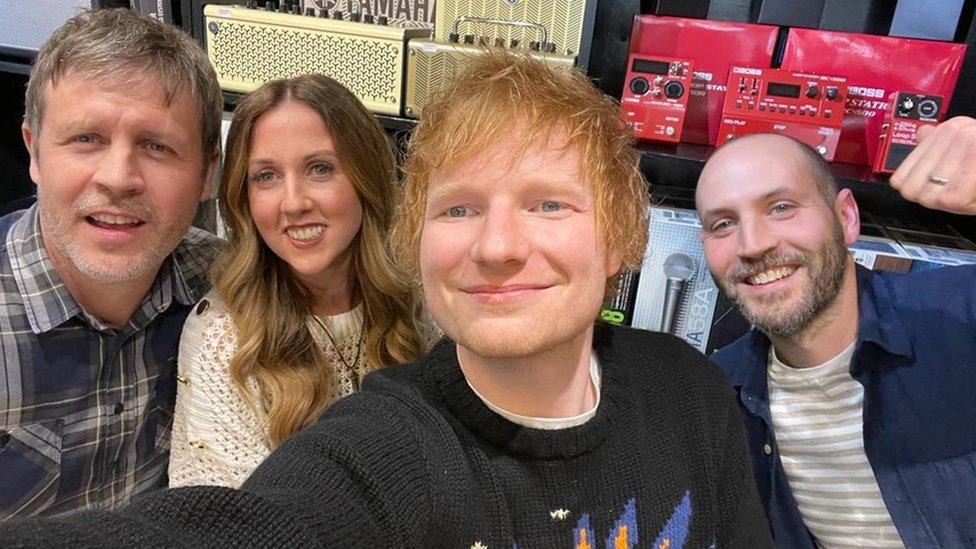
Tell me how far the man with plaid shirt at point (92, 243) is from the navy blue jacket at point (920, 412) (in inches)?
56.3

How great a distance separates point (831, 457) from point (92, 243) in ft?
5.27

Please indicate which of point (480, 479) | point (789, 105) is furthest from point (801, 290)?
point (480, 479)

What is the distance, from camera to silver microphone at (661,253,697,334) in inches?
66.9

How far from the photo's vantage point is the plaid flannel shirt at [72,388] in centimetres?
113

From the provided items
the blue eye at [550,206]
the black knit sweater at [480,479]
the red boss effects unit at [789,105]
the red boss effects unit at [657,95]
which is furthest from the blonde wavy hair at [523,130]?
the red boss effects unit at [789,105]

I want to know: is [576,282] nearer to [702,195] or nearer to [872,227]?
[702,195]

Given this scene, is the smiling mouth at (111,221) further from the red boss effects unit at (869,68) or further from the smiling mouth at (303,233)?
the red boss effects unit at (869,68)

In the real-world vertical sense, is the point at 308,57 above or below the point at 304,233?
above

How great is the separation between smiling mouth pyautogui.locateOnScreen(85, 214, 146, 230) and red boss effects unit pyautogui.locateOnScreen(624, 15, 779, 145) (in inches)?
52.4

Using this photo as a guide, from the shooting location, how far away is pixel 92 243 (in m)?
1.12

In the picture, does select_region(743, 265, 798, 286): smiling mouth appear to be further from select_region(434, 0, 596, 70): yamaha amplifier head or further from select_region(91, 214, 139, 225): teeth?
select_region(91, 214, 139, 225): teeth

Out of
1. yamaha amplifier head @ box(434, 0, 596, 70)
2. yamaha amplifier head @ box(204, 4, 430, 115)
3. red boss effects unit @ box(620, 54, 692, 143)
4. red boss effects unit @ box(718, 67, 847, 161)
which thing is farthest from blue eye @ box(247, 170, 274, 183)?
red boss effects unit @ box(718, 67, 847, 161)

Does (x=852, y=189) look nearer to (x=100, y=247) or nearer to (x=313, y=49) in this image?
(x=313, y=49)

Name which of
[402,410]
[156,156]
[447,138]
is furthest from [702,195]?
[156,156]
